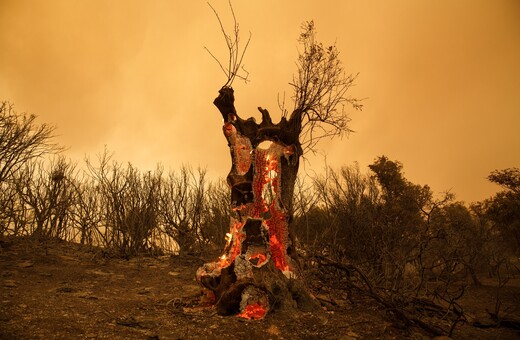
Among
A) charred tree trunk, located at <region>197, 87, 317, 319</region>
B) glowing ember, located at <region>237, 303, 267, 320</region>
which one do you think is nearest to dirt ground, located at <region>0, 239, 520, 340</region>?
glowing ember, located at <region>237, 303, 267, 320</region>

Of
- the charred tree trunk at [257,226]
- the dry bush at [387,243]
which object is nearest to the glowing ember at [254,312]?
the charred tree trunk at [257,226]

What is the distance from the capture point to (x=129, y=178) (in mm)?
10891

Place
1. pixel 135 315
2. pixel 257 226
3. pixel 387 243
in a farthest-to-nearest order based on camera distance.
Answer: pixel 387 243 → pixel 257 226 → pixel 135 315

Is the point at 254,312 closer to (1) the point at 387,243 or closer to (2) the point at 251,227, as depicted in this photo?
(2) the point at 251,227

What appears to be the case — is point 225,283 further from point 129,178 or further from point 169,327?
point 129,178

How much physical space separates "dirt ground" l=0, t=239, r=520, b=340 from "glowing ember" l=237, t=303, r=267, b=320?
0.15 meters

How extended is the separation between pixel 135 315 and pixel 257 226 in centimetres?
212

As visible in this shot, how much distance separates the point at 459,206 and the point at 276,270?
66.7 feet

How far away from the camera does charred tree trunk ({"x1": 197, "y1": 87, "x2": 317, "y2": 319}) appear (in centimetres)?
449

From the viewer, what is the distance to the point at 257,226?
4984 millimetres

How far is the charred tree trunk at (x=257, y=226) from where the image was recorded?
4.49 m

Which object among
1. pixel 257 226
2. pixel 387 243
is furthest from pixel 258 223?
pixel 387 243

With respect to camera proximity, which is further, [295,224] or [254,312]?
[295,224]

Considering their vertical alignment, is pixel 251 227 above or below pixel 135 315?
above
